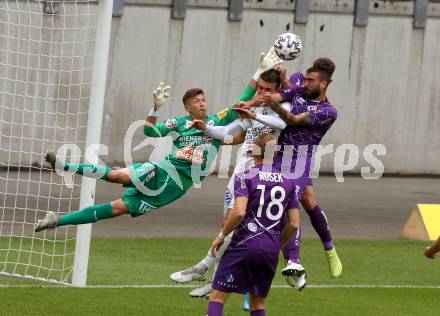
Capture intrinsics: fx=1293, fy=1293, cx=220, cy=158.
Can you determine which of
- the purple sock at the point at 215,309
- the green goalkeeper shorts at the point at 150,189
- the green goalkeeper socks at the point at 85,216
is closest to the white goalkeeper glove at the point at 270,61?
the green goalkeeper shorts at the point at 150,189

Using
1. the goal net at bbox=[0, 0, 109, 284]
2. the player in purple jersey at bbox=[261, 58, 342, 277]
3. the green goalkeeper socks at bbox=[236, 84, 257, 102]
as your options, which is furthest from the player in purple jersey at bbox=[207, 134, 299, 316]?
the goal net at bbox=[0, 0, 109, 284]

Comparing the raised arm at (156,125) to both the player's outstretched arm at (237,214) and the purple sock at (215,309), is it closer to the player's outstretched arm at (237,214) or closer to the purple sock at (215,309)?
the player's outstretched arm at (237,214)

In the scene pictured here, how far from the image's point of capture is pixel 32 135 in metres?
18.6

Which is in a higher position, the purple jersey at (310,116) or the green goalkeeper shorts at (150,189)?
the purple jersey at (310,116)

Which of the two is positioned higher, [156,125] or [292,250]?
[156,125]

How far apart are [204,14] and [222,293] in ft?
55.8

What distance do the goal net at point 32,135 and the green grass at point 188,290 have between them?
0.56 m

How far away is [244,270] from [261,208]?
53 cm

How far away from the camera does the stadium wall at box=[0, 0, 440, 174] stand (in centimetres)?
2672

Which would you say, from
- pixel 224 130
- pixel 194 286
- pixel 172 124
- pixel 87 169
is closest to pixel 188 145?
pixel 172 124

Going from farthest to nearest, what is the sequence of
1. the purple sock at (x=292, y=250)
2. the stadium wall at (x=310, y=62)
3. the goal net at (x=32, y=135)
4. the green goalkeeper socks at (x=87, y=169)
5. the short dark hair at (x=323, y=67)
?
the stadium wall at (x=310, y=62) < the goal net at (x=32, y=135) < the green goalkeeper socks at (x=87, y=169) < the purple sock at (x=292, y=250) < the short dark hair at (x=323, y=67)

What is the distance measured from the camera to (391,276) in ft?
52.7

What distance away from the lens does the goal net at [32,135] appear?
51.3 feet

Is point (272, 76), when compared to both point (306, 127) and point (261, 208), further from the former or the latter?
point (261, 208)
